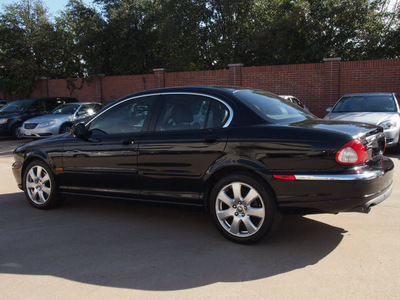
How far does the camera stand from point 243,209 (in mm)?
3984

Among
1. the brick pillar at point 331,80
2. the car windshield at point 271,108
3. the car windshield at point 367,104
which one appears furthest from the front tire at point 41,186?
the brick pillar at point 331,80

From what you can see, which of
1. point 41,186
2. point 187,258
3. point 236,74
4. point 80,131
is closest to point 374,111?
point 80,131

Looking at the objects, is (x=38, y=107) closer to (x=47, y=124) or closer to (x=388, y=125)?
(x=47, y=124)

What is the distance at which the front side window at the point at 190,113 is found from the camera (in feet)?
14.0

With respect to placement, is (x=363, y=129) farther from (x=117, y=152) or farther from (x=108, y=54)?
(x=108, y=54)

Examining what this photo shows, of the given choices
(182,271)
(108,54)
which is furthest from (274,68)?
(182,271)

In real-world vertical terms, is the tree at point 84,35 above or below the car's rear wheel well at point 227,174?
above

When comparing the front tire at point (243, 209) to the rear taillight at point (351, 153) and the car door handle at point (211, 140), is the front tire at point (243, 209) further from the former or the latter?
the rear taillight at point (351, 153)

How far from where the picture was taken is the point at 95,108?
49.8ft

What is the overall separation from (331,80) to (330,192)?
1288 centimetres

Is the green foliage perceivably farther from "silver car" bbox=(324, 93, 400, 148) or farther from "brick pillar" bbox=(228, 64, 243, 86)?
"silver car" bbox=(324, 93, 400, 148)

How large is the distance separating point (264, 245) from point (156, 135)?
67.8 inches

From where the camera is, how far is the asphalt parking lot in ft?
10.4

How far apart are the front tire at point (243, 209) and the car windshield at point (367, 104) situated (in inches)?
290
